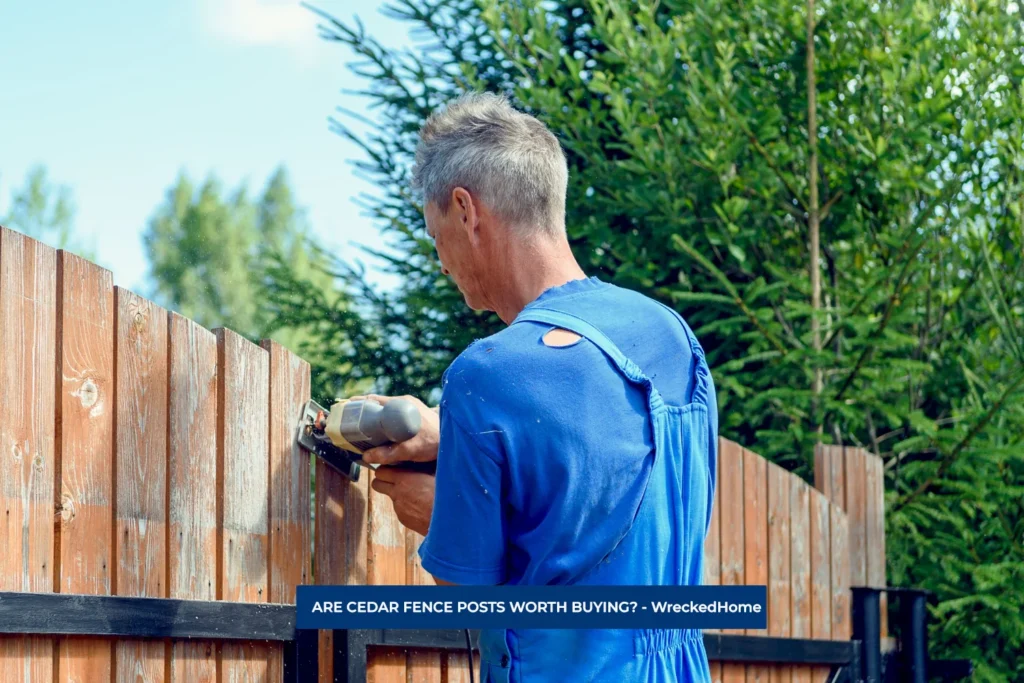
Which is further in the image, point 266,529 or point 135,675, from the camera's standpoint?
point 266,529

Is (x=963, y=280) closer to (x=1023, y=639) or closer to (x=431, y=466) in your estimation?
(x=1023, y=639)

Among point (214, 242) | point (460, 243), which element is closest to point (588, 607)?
point (460, 243)

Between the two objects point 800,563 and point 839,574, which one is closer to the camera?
point 800,563

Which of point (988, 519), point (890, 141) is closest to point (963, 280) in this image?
point (890, 141)

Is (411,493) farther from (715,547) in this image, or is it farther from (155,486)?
(715,547)

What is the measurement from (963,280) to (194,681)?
14.7 feet

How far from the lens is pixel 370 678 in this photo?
3.04 meters

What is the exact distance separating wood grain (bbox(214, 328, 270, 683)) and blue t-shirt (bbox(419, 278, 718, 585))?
3.44 ft

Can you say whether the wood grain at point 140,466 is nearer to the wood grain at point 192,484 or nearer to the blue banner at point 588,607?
the wood grain at point 192,484

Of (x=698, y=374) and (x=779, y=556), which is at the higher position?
(x=698, y=374)

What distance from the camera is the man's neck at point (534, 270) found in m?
2.02

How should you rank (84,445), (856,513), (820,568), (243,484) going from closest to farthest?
1. (84,445)
2. (243,484)
3. (820,568)
4. (856,513)

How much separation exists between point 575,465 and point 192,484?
1.21m

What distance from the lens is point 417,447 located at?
97.7 inches
